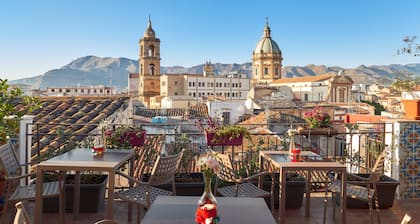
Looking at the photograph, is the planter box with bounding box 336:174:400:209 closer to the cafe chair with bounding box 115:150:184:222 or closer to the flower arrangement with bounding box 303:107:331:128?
the flower arrangement with bounding box 303:107:331:128

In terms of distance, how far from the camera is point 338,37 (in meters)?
56.2

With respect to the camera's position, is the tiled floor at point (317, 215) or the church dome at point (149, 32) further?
the church dome at point (149, 32)

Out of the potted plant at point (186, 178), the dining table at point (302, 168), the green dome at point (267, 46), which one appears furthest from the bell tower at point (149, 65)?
the dining table at point (302, 168)

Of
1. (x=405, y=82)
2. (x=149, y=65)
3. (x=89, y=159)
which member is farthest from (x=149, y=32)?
(x=89, y=159)

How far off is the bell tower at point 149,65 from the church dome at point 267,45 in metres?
29.9

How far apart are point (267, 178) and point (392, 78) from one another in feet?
9.26

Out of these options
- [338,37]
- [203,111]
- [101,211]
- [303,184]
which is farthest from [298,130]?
[338,37]

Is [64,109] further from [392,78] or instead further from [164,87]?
[164,87]

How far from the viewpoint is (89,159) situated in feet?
12.3

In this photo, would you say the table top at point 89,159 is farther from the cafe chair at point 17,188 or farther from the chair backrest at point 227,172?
the chair backrest at point 227,172

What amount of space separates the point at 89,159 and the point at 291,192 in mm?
2415

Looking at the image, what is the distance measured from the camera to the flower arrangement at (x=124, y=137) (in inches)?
179

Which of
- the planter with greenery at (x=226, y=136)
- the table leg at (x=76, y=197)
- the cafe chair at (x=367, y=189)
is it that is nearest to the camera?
the cafe chair at (x=367, y=189)

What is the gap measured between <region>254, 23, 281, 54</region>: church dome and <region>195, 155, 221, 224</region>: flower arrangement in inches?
3471
